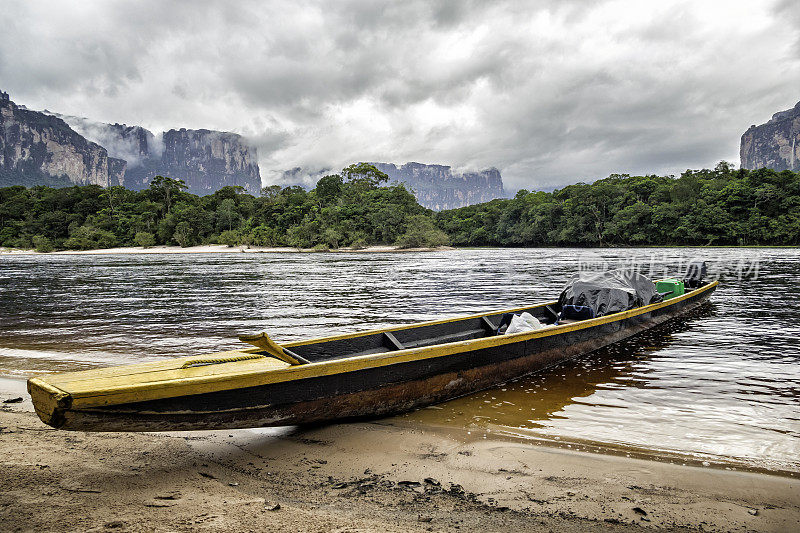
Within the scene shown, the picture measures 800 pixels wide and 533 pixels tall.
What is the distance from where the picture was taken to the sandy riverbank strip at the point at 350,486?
298 cm

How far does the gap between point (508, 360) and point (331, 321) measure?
6.88 metres

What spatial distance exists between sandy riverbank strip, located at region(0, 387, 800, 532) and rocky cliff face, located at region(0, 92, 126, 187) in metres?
197

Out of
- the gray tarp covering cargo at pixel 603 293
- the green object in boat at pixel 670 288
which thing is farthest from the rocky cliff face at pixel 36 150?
the gray tarp covering cargo at pixel 603 293

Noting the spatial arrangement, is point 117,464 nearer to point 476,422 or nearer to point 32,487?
point 32,487

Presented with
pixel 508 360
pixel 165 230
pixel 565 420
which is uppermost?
pixel 165 230

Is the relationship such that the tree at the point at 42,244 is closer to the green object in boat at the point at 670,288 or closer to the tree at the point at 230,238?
the tree at the point at 230,238

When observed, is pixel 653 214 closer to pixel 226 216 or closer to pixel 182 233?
pixel 226 216

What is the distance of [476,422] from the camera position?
513 cm

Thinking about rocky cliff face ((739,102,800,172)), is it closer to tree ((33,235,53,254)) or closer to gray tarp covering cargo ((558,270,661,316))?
gray tarp covering cargo ((558,270,661,316))

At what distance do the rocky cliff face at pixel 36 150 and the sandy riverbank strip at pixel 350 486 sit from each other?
19737 centimetres

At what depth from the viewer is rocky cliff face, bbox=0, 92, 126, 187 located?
555ft

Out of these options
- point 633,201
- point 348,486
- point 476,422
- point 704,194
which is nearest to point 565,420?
point 476,422

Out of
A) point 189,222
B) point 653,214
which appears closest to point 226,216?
point 189,222

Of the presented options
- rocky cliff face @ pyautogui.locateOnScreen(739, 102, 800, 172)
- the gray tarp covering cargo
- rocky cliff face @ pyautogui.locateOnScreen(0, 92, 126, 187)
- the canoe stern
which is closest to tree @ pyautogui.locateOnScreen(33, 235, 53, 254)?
the gray tarp covering cargo
